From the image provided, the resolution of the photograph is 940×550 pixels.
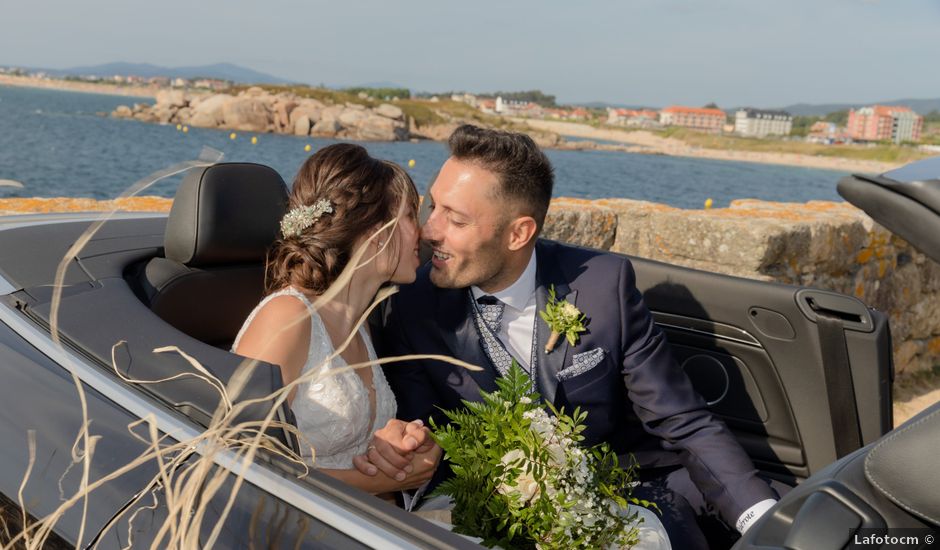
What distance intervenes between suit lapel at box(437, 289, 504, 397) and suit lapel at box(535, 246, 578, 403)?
0.15m

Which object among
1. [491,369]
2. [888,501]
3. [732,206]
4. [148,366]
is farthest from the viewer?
[732,206]

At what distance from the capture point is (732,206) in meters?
5.29

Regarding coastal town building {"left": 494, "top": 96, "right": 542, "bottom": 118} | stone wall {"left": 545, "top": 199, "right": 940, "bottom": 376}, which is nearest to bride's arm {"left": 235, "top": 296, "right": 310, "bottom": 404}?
stone wall {"left": 545, "top": 199, "right": 940, "bottom": 376}

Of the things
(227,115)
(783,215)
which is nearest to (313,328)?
(783,215)

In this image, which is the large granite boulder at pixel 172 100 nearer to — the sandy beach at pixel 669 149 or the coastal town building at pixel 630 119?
the sandy beach at pixel 669 149

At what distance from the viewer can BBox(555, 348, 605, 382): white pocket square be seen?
7.57 feet

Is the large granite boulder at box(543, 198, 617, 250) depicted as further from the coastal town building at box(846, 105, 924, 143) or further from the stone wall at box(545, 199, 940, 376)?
the coastal town building at box(846, 105, 924, 143)

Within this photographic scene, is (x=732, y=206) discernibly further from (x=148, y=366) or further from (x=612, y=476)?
(x=148, y=366)

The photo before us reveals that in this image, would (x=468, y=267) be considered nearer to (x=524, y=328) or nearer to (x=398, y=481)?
(x=524, y=328)

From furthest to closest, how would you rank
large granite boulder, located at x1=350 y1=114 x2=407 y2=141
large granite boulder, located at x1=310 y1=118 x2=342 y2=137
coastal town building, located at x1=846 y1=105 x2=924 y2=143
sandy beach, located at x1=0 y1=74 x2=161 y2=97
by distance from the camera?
sandy beach, located at x1=0 y1=74 x2=161 y2=97 → coastal town building, located at x1=846 y1=105 x2=924 y2=143 → large granite boulder, located at x1=350 y1=114 x2=407 y2=141 → large granite boulder, located at x1=310 y1=118 x2=342 y2=137

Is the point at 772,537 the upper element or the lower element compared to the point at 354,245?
lower

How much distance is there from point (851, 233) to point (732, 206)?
0.76 metres

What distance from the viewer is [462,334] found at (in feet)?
7.75

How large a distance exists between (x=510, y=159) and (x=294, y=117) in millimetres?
53610
